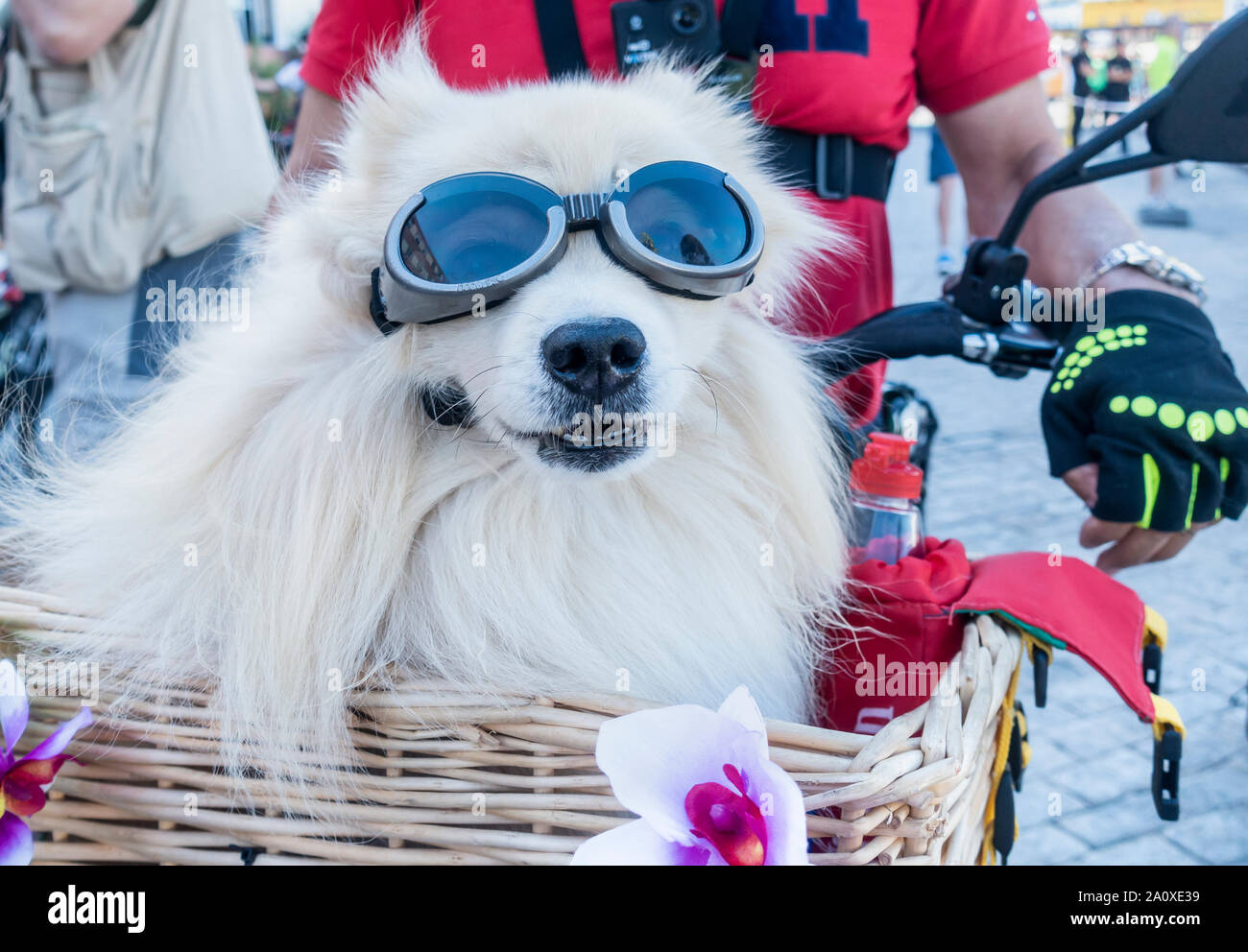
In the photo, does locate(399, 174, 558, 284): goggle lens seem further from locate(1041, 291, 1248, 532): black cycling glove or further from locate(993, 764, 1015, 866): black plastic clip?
locate(993, 764, 1015, 866): black plastic clip

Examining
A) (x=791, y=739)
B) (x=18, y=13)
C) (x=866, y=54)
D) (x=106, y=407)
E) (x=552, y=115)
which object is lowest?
(x=791, y=739)

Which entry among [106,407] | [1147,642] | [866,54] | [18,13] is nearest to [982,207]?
[866,54]

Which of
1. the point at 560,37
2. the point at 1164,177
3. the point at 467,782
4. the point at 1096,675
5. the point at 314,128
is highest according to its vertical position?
the point at 1164,177

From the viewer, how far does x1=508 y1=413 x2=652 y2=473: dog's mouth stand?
1164 millimetres

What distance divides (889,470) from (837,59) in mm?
737

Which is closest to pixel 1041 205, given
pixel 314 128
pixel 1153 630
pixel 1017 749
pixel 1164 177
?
pixel 1153 630

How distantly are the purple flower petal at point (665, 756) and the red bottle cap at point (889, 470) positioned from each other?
658 mm

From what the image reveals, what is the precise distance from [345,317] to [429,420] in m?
0.17

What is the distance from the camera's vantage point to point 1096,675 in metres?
3.42

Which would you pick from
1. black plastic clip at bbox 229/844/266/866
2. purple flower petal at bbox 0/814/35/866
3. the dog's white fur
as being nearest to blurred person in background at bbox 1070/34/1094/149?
the dog's white fur

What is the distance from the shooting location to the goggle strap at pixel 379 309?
1.21 m

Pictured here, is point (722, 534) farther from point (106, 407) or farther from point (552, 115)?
point (106, 407)

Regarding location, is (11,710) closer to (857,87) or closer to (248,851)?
(248,851)

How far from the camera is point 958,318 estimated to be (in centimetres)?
149
